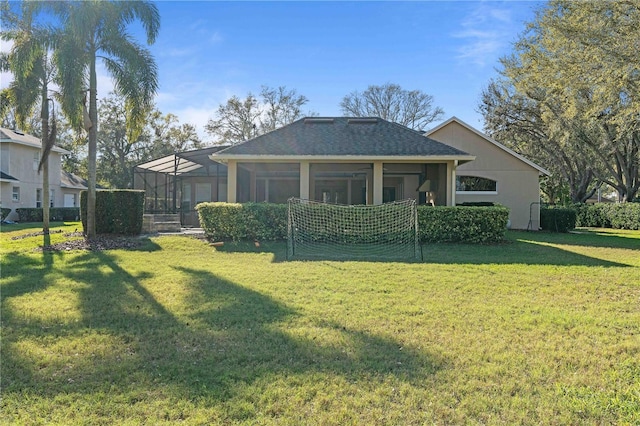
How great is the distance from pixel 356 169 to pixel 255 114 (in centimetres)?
2511

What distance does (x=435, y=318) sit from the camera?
4723 millimetres

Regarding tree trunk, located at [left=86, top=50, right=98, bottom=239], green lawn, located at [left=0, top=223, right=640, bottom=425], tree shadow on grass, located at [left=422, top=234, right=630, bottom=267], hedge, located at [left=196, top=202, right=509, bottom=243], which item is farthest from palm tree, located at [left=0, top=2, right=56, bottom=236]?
tree shadow on grass, located at [left=422, top=234, right=630, bottom=267]

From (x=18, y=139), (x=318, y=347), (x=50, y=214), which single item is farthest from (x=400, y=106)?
(x=318, y=347)

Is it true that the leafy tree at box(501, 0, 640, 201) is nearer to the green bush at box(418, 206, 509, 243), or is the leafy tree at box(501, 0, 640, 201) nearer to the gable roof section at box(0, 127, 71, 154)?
the green bush at box(418, 206, 509, 243)

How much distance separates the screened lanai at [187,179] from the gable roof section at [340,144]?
381cm

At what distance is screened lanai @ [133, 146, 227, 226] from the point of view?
17.1 meters

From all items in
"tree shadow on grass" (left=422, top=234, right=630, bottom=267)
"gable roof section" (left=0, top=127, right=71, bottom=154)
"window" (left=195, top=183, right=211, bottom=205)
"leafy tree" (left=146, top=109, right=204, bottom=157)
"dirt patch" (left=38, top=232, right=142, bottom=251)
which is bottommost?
"tree shadow on grass" (left=422, top=234, right=630, bottom=267)

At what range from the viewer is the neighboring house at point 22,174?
23.7 metres

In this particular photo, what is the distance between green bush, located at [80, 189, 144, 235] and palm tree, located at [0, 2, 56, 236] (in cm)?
163

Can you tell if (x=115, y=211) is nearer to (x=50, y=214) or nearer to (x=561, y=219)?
(x=50, y=214)

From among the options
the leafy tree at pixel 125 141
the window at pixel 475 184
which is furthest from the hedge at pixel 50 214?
the window at pixel 475 184

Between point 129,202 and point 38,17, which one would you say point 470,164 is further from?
point 38,17

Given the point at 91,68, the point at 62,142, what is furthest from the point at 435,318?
the point at 62,142

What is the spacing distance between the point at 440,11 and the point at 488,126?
1799 cm
